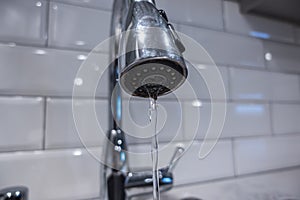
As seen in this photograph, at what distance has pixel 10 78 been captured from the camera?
40 cm

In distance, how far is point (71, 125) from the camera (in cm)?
44

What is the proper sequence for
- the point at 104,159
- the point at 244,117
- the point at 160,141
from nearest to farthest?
the point at 104,159 < the point at 160,141 < the point at 244,117

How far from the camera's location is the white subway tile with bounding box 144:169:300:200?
20.2 inches

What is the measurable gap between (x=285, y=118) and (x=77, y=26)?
2.09 ft

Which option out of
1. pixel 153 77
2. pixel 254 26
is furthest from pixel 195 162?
pixel 254 26

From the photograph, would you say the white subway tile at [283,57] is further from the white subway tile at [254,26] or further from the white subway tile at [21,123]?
the white subway tile at [21,123]

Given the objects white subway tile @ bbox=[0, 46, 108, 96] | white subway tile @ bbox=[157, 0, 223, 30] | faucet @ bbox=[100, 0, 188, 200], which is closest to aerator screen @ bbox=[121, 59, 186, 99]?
faucet @ bbox=[100, 0, 188, 200]

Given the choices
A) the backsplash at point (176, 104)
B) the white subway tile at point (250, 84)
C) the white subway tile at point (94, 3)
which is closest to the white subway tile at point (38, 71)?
the backsplash at point (176, 104)

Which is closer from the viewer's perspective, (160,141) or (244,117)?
(160,141)

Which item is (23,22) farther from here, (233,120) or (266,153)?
(266,153)

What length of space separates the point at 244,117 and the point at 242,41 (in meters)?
0.22

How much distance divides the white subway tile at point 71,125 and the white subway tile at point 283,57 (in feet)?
1.81

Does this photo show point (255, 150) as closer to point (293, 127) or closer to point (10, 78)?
point (293, 127)

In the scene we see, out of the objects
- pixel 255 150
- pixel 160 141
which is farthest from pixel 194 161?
pixel 255 150
